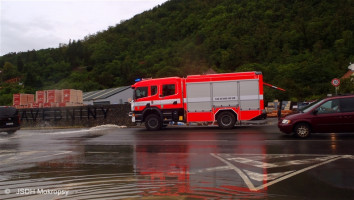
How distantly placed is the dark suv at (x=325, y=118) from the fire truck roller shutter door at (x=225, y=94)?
4701mm

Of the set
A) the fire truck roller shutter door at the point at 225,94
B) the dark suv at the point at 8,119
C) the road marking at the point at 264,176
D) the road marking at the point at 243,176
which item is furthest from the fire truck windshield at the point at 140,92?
the road marking at the point at 264,176

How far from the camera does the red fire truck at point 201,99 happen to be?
16414 mm

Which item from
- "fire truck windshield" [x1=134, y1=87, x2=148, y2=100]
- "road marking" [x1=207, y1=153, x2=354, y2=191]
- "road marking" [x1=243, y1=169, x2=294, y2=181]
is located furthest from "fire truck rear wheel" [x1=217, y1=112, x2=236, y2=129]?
"road marking" [x1=243, y1=169, x2=294, y2=181]

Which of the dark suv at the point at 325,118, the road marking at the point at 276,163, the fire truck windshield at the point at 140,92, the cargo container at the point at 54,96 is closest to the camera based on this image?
the road marking at the point at 276,163

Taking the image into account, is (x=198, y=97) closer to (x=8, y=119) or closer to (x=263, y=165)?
(x=263, y=165)

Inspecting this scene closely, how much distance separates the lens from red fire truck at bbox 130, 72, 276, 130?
16.4m

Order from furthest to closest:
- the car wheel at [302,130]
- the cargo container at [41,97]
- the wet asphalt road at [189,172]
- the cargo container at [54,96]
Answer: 1. the cargo container at [41,97]
2. the cargo container at [54,96]
3. the car wheel at [302,130]
4. the wet asphalt road at [189,172]

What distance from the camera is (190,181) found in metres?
6.07

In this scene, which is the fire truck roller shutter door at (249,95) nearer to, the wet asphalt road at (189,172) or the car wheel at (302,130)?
the car wheel at (302,130)

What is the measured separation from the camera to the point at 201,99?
17.2 m

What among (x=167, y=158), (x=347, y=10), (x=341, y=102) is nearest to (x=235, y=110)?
(x=341, y=102)

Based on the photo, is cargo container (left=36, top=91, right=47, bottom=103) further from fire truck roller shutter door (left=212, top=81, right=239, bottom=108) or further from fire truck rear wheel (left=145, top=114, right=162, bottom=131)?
fire truck roller shutter door (left=212, top=81, right=239, bottom=108)

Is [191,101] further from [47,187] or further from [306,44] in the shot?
[306,44]

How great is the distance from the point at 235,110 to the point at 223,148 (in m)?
6.68
